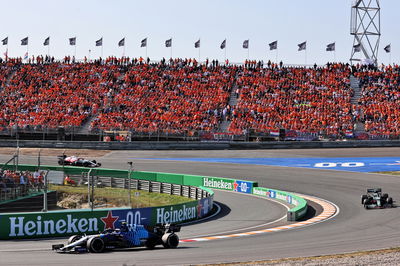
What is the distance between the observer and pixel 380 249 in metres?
16.9

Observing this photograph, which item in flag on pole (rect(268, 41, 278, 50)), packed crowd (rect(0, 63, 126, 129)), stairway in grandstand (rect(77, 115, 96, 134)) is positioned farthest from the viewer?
flag on pole (rect(268, 41, 278, 50))

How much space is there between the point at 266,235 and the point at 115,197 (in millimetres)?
7673

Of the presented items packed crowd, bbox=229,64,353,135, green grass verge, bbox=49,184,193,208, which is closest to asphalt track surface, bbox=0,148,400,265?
green grass verge, bbox=49,184,193,208

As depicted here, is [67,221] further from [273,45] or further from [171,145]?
[273,45]

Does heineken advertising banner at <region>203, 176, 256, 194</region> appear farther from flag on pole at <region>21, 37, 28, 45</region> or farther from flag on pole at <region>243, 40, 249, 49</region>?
flag on pole at <region>21, 37, 28, 45</region>

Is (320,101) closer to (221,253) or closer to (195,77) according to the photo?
(195,77)

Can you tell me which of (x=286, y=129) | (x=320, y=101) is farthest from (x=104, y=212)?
(x=320, y=101)

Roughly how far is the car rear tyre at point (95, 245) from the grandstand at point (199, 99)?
3407cm

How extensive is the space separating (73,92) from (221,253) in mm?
44975

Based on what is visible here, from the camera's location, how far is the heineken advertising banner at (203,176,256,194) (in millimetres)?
32812

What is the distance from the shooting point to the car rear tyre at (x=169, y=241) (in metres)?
17.2

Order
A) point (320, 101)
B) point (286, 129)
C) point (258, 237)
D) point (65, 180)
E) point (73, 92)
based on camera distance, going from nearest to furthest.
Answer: point (258, 237) < point (65, 180) < point (286, 129) < point (320, 101) < point (73, 92)

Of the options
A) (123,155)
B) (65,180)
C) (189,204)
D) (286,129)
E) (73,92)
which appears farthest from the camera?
(73,92)

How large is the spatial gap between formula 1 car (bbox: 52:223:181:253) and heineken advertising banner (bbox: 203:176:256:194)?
615 inches
